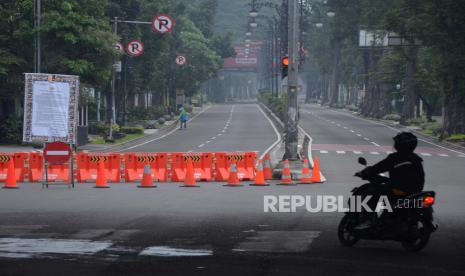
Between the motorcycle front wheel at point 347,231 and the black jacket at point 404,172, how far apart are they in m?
0.73

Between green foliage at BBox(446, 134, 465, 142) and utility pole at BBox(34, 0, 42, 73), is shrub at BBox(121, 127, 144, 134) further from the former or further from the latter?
green foliage at BBox(446, 134, 465, 142)

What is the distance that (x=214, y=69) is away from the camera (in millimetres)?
122312

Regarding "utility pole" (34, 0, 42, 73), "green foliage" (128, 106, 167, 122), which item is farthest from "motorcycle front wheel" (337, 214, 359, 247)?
"green foliage" (128, 106, 167, 122)

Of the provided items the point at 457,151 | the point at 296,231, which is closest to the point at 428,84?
the point at 457,151

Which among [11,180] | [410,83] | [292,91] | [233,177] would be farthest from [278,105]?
[11,180]

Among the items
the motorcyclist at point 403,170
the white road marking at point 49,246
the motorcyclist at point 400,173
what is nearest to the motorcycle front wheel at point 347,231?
the motorcyclist at point 400,173

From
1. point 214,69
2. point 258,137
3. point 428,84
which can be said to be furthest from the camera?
point 214,69

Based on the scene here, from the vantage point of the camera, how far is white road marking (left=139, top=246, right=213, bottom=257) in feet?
40.3

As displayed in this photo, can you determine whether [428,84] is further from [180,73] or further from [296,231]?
[296,231]

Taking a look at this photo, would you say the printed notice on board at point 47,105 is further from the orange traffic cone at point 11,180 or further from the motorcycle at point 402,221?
the motorcycle at point 402,221

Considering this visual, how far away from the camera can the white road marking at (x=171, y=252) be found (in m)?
12.3

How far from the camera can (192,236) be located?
14312mm

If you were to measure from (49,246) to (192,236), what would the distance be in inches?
89.7

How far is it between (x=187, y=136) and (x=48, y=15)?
58.3 feet
